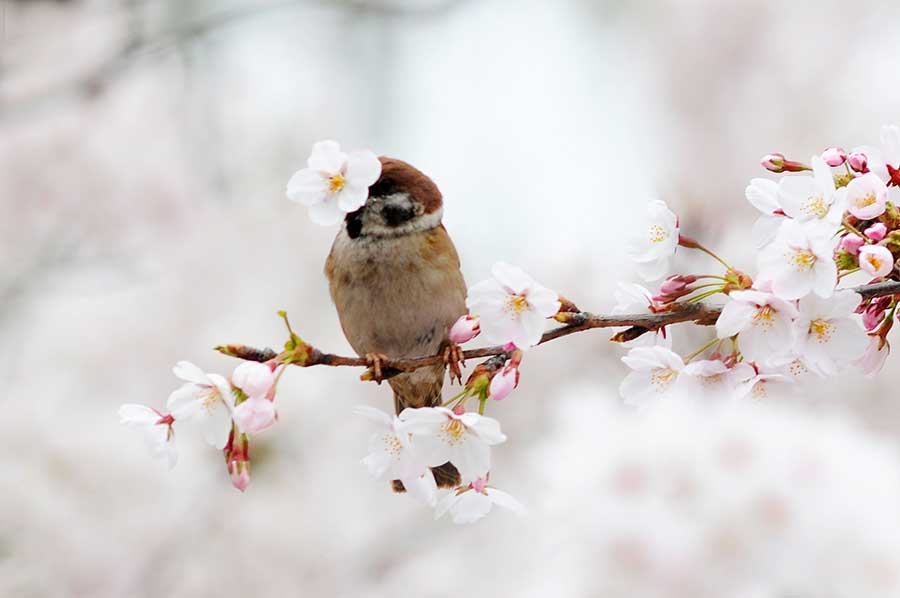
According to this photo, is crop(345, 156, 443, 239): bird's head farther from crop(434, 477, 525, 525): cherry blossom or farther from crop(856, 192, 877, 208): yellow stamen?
crop(856, 192, 877, 208): yellow stamen

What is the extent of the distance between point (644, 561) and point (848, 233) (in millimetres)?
1106

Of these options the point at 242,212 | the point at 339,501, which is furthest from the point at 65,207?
the point at 339,501

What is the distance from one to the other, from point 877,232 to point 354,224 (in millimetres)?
722

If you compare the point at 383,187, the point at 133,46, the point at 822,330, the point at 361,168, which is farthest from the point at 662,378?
the point at 133,46

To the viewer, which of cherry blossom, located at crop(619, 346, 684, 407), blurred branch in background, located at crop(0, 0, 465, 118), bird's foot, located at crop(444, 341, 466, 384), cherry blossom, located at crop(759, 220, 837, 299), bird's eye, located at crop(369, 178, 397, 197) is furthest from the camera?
blurred branch in background, located at crop(0, 0, 465, 118)

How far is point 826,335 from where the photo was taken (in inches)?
26.3

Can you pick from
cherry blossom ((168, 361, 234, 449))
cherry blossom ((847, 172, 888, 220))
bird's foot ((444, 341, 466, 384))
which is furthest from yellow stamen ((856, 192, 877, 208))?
cherry blossom ((168, 361, 234, 449))

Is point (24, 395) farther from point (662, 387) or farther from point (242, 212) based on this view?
point (662, 387)

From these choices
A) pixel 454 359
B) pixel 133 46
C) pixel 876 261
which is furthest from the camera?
pixel 133 46

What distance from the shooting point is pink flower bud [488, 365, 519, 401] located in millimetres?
679

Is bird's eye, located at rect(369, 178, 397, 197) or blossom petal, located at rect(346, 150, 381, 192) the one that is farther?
bird's eye, located at rect(369, 178, 397, 197)

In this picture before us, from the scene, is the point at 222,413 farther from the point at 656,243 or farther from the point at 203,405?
the point at 656,243

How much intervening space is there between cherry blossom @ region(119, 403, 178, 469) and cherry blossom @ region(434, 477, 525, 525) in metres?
0.20

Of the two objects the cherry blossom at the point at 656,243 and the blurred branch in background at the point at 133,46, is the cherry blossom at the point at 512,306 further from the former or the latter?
the blurred branch in background at the point at 133,46
